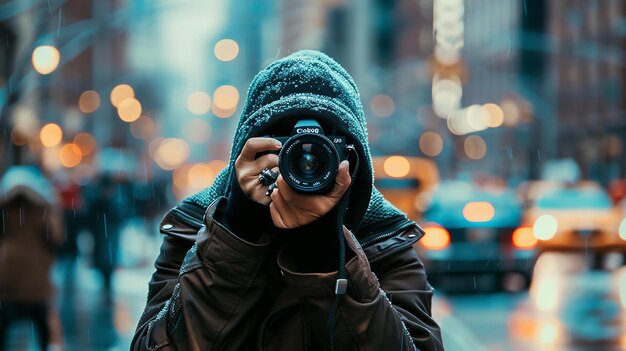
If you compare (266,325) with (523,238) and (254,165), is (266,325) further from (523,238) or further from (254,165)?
(523,238)

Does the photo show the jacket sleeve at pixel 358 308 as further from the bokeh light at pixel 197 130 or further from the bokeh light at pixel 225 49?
the bokeh light at pixel 197 130

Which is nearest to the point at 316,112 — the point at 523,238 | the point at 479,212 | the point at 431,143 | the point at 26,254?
the point at 26,254

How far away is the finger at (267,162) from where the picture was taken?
221 cm

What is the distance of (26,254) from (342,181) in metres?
6.56

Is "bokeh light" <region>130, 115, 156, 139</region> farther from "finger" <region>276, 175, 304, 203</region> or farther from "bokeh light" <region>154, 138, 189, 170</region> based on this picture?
"finger" <region>276, 175, 304, 203</region>

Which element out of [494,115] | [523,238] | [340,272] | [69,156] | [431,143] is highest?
[340,272]

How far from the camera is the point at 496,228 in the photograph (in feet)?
51.9

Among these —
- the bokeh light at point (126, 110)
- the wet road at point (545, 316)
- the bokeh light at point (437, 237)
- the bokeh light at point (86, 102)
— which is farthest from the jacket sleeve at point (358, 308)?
the bokeh light at point (86, 102)

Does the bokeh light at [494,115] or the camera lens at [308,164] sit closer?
the camera lens at [308,164]

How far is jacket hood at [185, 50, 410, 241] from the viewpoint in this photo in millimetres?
2289

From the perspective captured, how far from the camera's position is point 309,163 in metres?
2.15

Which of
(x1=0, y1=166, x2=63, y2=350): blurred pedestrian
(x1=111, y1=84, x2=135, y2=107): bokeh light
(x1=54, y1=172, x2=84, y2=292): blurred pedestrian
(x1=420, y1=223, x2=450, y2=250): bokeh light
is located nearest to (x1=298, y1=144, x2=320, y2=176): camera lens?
(x1=0, y1=166, x2=63, y2=350): blurred pedestrian

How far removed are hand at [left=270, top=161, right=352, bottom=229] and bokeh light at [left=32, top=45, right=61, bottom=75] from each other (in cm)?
1462

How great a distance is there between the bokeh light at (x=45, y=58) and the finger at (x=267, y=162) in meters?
14.5
